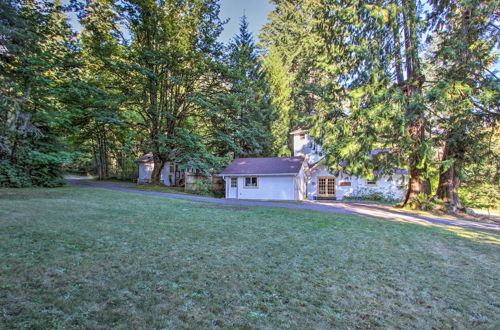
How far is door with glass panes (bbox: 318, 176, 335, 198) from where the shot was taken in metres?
21.5

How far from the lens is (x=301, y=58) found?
3012cm

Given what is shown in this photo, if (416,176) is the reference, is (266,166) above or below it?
above

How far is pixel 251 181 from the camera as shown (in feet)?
66.5

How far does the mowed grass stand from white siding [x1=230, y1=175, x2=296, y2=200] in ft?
40.2

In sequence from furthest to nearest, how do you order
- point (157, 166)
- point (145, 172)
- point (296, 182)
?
point (145, 172) → point (157, 166) → point (296, 182)

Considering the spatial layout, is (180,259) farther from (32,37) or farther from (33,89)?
(33,89)

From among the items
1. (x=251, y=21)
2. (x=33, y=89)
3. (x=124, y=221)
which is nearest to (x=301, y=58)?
(x=251, y=21)

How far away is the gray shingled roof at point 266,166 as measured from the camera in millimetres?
19422

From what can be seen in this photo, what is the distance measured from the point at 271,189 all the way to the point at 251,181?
174cm

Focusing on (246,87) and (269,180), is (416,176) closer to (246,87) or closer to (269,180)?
(269,180)

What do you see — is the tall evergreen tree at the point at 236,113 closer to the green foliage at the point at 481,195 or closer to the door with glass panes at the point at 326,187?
the door with glass panes at the point at 326,187

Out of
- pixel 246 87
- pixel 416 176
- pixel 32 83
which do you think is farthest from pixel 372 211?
pixel 32 83

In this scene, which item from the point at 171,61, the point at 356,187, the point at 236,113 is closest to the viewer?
the point at 171,61

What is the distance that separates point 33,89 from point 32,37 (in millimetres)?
4162
